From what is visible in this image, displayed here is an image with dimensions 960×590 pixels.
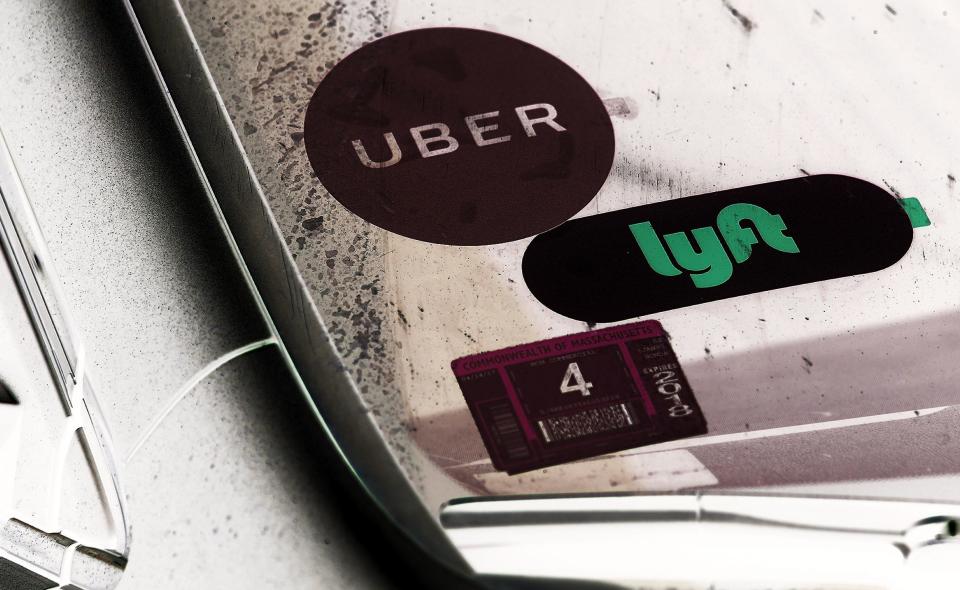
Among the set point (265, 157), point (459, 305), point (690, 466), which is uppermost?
point (265, 157)

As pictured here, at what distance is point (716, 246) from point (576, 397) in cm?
20

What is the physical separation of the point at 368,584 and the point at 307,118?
0.39 m

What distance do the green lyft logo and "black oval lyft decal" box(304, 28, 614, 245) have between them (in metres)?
0.07

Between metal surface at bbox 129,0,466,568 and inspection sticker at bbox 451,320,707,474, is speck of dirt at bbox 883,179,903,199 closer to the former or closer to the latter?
inspection sticker at bbox 451,320,707,474

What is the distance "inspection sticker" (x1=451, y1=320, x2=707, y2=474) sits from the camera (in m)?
0.69

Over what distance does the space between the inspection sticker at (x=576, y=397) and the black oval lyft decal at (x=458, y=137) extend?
113 mm

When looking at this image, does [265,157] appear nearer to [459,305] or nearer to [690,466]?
[459,305]

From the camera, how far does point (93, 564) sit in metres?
0.67

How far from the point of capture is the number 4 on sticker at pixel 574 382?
722mm

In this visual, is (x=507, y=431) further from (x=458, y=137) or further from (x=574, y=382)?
(x=458, y=137)

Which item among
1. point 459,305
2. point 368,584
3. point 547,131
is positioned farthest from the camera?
point 547,131

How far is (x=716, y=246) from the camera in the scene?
832 mm

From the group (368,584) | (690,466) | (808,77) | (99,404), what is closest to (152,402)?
(99,404)

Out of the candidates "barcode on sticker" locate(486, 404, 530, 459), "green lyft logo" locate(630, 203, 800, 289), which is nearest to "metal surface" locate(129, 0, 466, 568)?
"barcode on sticker" locate(486, 404, 530, 459)
